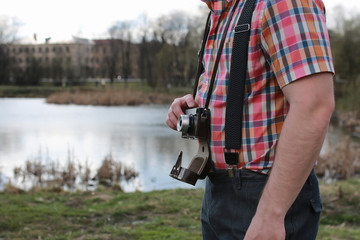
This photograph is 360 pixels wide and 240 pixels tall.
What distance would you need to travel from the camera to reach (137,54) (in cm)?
3569

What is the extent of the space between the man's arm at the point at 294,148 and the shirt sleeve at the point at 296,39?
0.03 metres

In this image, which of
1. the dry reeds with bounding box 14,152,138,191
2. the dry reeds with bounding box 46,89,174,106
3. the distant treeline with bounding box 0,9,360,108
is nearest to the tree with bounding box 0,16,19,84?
the distant treeline with bounding box 0,9,360,108

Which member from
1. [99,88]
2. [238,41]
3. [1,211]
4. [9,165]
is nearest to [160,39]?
[99,88]

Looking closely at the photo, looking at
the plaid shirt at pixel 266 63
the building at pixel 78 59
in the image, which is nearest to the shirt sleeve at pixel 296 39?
the plaid shirt at pixel 266 63

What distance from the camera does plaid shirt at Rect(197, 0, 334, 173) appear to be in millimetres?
1087

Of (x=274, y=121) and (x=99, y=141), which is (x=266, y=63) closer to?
(x=274, y=121)

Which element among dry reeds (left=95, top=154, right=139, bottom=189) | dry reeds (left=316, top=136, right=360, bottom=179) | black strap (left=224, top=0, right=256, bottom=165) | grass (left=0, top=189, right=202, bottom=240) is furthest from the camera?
dry reeds (left=316, top=136, right=360, bottom=179)

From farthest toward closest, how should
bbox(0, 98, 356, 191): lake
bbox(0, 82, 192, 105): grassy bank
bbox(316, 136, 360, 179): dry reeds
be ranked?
bbox(0, 82, 192, 105): grassy bank < bbox(0, 98, 356, 191): lake < bbox(316, 136, 360, 179): dry reeds

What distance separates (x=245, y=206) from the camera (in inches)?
48.4

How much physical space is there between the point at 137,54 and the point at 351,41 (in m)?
16.4

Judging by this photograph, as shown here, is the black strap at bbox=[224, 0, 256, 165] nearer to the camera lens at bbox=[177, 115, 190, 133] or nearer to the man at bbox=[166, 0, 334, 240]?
the man at bbox=[166, 0, 334, 240]

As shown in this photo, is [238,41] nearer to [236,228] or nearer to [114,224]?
[236,228]

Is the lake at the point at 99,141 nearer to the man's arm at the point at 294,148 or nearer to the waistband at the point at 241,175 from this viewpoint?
the waistband at the point at 241,175

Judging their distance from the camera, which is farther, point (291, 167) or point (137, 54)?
point (137, 54)
